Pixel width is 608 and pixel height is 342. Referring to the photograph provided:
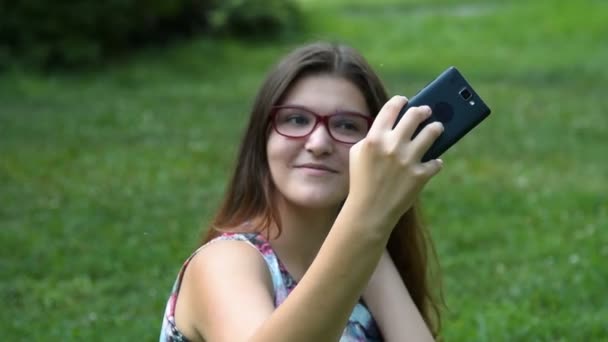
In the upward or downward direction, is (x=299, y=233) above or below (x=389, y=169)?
below

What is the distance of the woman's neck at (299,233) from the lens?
8.05 feet

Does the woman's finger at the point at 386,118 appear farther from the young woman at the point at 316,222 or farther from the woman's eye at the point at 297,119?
the woman's eye at the point at 297,119

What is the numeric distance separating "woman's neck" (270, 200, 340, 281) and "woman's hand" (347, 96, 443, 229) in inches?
35.0

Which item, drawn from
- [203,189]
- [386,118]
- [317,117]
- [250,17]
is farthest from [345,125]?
[250,17]

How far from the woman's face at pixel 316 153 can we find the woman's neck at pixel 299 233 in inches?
1.9

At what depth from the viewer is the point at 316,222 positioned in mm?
2492

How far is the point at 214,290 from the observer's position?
208 centimetres

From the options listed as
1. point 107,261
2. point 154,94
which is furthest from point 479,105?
point 154,94

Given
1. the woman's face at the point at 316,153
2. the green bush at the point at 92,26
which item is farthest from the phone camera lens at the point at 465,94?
the green bush at the point at 92,26

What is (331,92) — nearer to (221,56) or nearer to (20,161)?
(20,161)

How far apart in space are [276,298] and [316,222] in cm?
26

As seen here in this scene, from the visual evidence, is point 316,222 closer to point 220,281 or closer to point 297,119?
point 297,119

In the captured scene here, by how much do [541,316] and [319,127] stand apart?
261 centimetres

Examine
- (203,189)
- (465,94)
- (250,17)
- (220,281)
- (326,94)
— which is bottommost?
(250,17)
